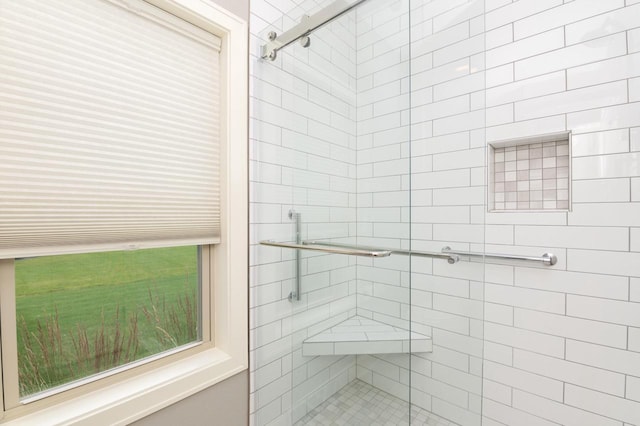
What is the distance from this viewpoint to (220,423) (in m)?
1.30

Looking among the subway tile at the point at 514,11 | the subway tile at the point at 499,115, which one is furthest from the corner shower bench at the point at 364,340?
the subway tile at the point at 514,11

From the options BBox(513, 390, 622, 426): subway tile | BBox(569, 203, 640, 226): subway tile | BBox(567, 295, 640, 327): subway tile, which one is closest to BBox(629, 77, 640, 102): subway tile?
BBox(569, 203, 640, 226): subway tile

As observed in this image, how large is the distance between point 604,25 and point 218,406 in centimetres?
237

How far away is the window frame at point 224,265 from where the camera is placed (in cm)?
116

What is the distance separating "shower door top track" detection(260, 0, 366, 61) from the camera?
1205 millimetres

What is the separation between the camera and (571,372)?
132 centimetres

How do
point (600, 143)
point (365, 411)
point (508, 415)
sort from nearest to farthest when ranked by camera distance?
point (365, 411)
point (600, 143)
point (508, 415)

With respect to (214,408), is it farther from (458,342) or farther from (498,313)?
(498,313)

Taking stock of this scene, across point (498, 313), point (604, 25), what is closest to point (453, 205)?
point (498, 313)

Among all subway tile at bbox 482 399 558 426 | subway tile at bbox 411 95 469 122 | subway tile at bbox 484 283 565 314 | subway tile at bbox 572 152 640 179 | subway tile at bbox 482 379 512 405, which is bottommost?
subway tile at bbox 482 399 558 426

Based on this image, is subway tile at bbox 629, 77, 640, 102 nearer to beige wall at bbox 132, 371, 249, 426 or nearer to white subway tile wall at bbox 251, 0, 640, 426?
white subway tile wall at bbox 251, 0, 640, 426

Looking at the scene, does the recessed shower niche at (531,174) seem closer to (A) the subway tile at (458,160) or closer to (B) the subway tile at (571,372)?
(A) the subway tile at (458,160)

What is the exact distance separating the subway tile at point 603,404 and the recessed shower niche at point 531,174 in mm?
822

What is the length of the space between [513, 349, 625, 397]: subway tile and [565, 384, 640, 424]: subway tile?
0.03 metres
